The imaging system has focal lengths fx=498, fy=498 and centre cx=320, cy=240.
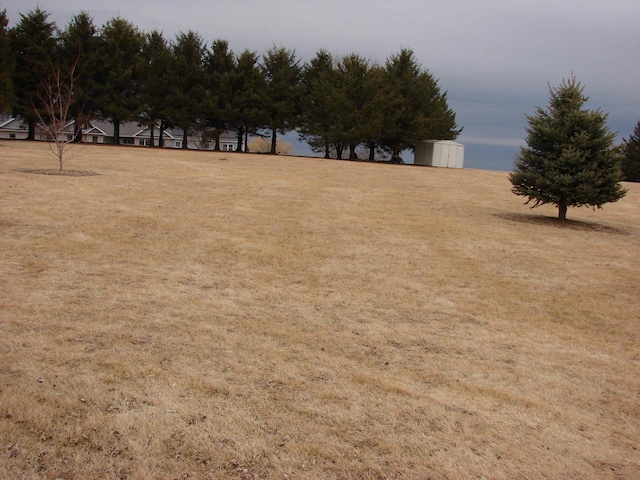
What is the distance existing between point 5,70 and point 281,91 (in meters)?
22.2

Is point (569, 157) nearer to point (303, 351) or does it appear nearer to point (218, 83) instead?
point (303, 351)

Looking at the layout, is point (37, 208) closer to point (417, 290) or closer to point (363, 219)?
point (363, 219)

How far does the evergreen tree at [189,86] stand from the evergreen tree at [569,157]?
3418cm

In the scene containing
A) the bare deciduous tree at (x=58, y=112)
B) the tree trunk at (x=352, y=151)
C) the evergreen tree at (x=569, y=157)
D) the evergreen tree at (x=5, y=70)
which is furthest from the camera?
the tree trunk at (x=352, y=151)

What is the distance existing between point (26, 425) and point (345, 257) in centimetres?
731

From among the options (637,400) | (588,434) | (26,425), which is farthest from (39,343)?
(637,400)

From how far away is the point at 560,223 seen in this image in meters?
17.5

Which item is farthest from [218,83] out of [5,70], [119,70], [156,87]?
[5,70]

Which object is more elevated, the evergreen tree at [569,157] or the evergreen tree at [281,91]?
the evergreen tree at [281,91]

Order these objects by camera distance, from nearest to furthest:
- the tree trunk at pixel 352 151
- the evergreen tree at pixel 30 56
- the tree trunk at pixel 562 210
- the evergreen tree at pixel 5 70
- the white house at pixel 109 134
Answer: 1. the tree trunk at pixel 562 210
2. the evergreen tree at pixel 5 70
3. the evergreen tree at pixel 30 56
4. the tree trunk at pixel 352 151
5. the white house at pixel 109 134

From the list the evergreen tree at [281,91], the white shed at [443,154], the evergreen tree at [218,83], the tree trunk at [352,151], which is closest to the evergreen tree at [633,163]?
the white shed at [443,154]

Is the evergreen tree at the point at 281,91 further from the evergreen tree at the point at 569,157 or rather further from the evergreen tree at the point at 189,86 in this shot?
the evergreen tree at the point at 569,157

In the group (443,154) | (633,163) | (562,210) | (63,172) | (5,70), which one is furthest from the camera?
(633,163)

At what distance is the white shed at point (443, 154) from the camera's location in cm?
4712
